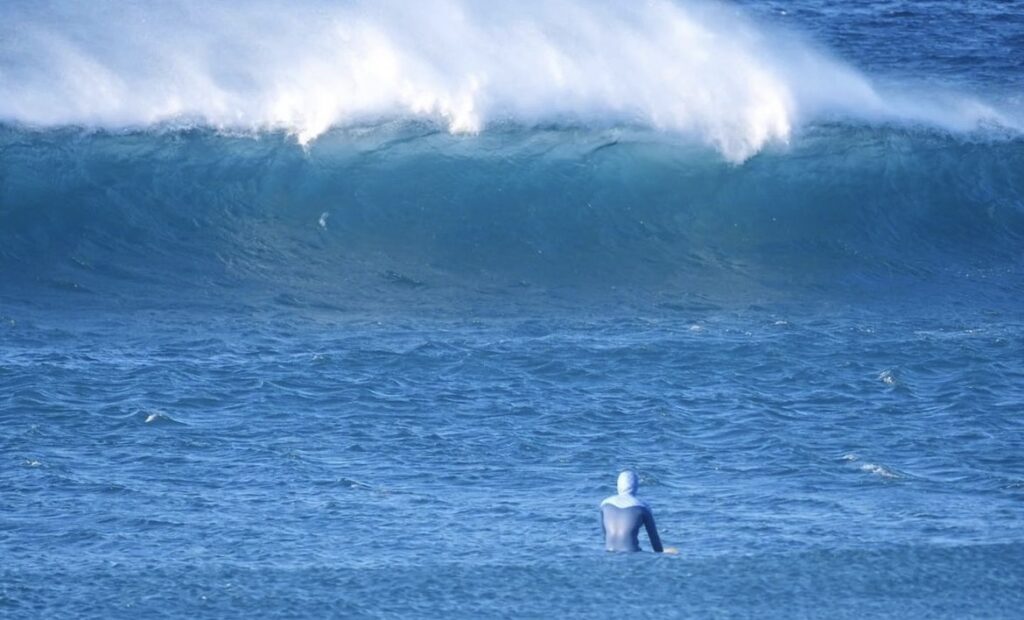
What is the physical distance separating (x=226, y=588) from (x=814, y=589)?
3.52 meters

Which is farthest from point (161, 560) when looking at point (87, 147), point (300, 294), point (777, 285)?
point (87, 147)

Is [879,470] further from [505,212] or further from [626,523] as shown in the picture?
[505,212]

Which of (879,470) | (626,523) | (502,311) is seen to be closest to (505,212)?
(502,311)

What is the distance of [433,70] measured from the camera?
22438mm

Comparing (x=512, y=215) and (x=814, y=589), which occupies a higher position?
(x=512, y=215)

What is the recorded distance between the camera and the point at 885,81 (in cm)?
2516

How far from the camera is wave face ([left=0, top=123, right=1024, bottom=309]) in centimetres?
1859

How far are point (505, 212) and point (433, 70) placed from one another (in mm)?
3222

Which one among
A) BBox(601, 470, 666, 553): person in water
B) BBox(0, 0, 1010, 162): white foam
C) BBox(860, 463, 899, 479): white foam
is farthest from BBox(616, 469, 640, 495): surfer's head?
BBox(0, 0, 1010, 162): white foam

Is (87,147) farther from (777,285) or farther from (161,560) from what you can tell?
(161,560)

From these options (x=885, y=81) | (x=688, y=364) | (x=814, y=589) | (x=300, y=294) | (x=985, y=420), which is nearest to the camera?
(x=814, y=589)

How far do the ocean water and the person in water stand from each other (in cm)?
21

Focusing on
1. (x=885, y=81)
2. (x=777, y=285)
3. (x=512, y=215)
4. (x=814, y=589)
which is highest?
(x=885, y=81)

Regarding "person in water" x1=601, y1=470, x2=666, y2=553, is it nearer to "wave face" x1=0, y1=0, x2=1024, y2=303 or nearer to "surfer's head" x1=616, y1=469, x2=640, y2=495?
"surfer's head" x1=616, y1=469, x2=640, y2=495
